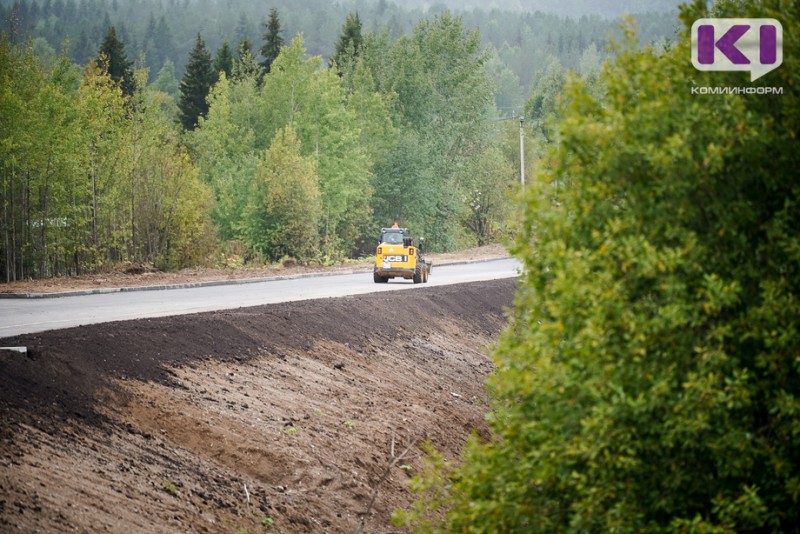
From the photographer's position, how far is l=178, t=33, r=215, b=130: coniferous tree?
271 feet

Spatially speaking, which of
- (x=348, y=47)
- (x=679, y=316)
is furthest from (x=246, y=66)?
(x=679, y=316)

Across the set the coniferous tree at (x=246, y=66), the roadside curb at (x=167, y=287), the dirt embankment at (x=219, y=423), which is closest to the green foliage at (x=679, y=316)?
the dirt embankment at (x=219, y=423)

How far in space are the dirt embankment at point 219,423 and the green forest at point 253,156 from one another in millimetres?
6022

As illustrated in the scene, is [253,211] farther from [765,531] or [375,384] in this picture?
[765,531]

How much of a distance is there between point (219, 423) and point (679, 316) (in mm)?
8137

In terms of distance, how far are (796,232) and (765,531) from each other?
68.4 inches

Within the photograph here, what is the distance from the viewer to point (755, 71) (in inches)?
239

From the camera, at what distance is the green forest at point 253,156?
36.6 meters

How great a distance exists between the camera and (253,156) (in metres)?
56.8

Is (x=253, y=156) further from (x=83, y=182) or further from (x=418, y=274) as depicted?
(x=418, y=274)

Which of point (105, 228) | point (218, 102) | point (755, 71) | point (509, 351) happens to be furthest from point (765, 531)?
point (218, 102)

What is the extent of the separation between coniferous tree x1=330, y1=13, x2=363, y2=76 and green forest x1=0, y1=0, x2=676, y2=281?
8.9 inches

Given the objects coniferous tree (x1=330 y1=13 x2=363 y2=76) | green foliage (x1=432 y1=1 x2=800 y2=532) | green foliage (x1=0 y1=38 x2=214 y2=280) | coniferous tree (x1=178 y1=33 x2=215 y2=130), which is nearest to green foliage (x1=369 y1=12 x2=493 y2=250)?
coniferous tree (x1=330 y1=13 x2=363 y2=76)

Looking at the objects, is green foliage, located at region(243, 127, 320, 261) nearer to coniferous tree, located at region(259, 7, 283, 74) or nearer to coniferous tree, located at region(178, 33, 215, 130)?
coniferous tree, located at region(259, 7, 283, 74)
